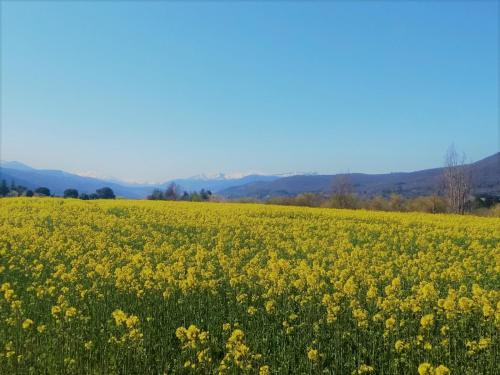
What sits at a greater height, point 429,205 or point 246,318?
point 429,205

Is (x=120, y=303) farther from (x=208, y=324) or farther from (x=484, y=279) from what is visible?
(x=484, y=279)

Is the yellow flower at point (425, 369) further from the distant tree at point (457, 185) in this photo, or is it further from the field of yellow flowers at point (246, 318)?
the distant tree at point (457, 185)

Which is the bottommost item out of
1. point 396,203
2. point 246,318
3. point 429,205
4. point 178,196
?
point 246,318

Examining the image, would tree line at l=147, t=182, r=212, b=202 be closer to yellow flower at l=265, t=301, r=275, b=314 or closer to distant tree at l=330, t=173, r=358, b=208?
distant tree at l=330, t=173, r=358, b=208

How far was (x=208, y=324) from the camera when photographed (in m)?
8.28

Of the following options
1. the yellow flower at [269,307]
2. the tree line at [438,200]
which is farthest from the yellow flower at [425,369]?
the tree line at [438,200]

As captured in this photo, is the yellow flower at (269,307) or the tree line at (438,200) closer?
the yellow flower at (269,307)

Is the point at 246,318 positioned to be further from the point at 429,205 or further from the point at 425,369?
the point at 429,205

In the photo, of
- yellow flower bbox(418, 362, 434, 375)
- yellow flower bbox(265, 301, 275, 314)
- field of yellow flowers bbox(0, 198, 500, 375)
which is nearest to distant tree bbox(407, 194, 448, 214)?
field of yellow flowers bbox(0, 198, 500, 375)

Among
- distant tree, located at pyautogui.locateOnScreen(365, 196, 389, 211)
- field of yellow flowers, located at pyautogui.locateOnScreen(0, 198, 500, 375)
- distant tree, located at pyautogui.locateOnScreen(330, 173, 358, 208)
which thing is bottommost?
field of yellow flowers, located at pyautogui.locateOnScreen(0, 198, 500, 375)

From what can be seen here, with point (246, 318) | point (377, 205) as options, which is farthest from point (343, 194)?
point (246, 318)

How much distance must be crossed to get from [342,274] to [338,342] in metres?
3.07

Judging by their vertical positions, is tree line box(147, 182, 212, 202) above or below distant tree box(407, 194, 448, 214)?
above

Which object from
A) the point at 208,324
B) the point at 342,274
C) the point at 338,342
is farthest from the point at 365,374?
the point at 342,274
